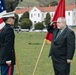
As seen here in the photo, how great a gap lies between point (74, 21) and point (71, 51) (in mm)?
117560

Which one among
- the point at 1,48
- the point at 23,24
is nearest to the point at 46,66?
the point at 1,48

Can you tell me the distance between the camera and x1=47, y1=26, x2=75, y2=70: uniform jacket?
9.15 meters

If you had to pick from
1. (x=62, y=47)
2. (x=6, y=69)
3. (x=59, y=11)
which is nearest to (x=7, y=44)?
(x=6, y=69)

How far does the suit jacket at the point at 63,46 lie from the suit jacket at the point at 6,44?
39.4 inches

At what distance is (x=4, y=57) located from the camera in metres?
9.41

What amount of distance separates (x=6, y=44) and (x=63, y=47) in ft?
4.39

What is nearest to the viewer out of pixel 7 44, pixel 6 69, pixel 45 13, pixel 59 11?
pixel 7 44

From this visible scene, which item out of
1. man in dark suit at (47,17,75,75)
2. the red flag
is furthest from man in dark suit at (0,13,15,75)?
the red flag


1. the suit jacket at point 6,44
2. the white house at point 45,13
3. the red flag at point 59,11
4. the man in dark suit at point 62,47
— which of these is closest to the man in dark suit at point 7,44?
the suit jacket at point 6,44

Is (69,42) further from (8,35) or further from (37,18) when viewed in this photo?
(37,18)

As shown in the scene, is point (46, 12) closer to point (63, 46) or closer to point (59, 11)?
point (59, 11)

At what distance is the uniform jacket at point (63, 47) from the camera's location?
360 inches

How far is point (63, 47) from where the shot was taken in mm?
9336

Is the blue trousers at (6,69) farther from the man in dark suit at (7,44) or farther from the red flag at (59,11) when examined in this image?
the red flag at (59,11)
